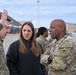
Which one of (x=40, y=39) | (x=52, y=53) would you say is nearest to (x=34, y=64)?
(x=52, y=53)

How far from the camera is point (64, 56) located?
433 cm

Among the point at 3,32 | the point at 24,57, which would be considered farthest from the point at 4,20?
the point at 24,57

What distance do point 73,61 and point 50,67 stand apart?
1.12 feet

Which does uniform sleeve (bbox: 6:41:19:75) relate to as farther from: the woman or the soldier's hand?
the soldier's hand

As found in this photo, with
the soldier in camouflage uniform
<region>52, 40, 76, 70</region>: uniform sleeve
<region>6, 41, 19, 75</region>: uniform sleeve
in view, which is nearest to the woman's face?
<region>6, 41, 19, 75</region>: uniform sleeve

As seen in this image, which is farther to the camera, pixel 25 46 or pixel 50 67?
pixel 25 46

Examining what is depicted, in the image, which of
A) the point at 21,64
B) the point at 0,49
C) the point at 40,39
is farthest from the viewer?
the point at 40,39

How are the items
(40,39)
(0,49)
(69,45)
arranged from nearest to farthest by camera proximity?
(0,49)
(69,45)
(40,39)

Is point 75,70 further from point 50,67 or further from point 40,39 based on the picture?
point 40,39

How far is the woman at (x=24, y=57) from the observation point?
211 inches

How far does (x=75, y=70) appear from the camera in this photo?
445 cm

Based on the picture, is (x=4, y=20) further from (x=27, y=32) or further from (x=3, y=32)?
(x=27, y=32)

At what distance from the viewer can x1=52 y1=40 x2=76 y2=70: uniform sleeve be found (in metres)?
4.32

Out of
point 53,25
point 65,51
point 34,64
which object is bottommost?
point 34,64
